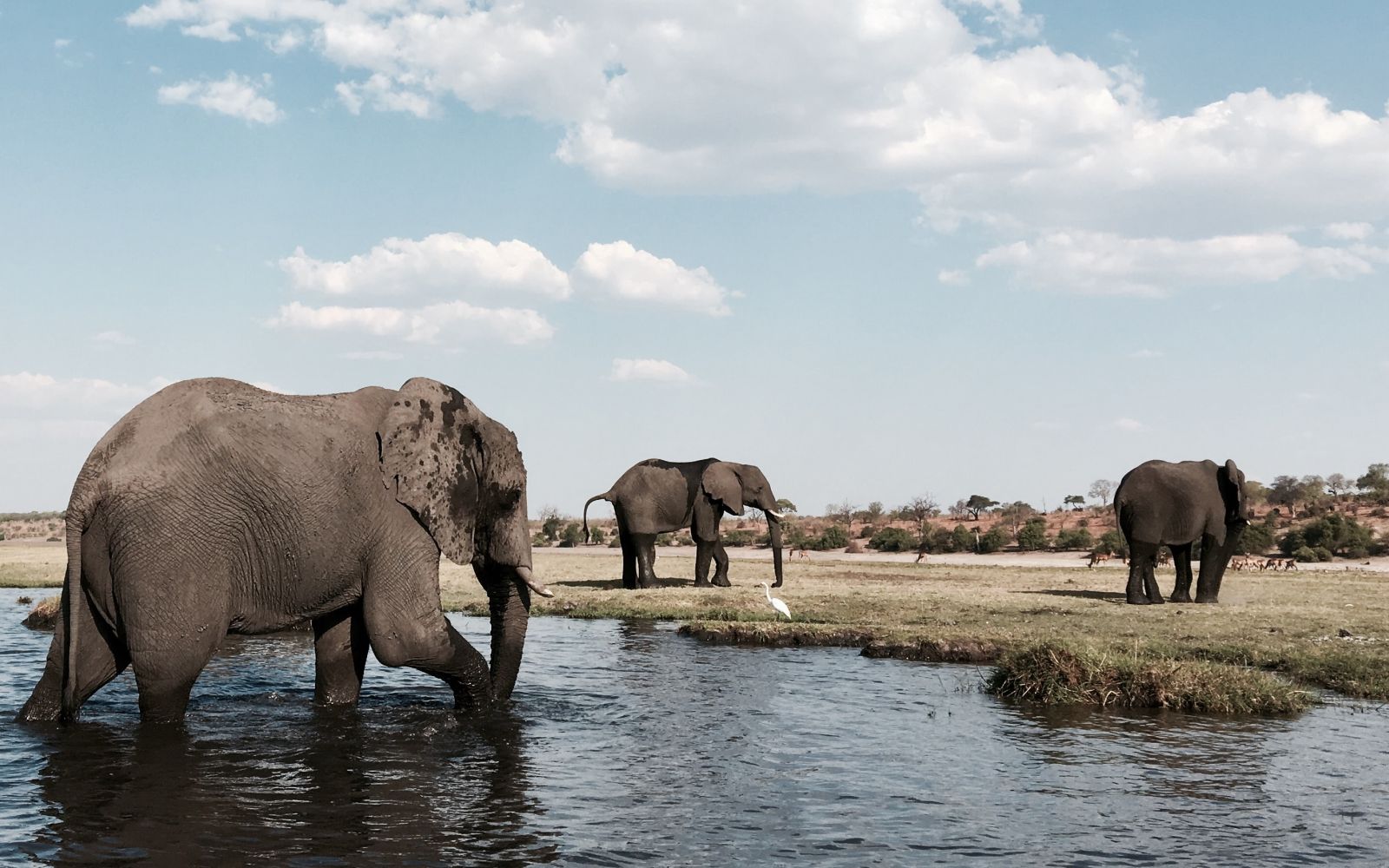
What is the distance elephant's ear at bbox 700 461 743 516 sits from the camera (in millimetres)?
31891

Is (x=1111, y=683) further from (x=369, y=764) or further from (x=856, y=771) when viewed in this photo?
(x=369, y=764)

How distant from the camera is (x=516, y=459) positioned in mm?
12719

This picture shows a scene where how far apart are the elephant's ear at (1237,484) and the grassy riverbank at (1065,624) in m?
2.18

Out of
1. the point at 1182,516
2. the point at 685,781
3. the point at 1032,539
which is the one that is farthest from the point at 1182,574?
the point at 1032,539

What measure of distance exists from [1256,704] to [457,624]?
15.0m

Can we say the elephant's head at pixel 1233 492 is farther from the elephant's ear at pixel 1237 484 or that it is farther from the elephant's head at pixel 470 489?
the elephant's head at pixel 470 489

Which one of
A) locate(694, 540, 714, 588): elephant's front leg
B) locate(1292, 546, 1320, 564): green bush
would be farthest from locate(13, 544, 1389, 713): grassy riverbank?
locate(1292, 546, 1320, 564): green bush

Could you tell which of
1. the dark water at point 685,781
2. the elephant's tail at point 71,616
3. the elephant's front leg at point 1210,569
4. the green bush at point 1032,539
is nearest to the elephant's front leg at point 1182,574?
the elephant's front leg at point 1210,569

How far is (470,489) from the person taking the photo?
39.6ft

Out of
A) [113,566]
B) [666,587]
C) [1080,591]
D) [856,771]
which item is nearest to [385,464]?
[113,566]

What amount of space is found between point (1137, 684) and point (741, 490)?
18.8m

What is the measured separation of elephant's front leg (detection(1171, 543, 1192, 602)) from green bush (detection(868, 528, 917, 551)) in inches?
1368

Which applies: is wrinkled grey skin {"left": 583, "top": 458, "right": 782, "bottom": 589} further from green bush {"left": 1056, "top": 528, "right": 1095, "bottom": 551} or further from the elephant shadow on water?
green bush {"left": 1056, "top": 528, "right": 1095, "bottom": 551}

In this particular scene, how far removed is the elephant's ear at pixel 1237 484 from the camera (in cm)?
2773
